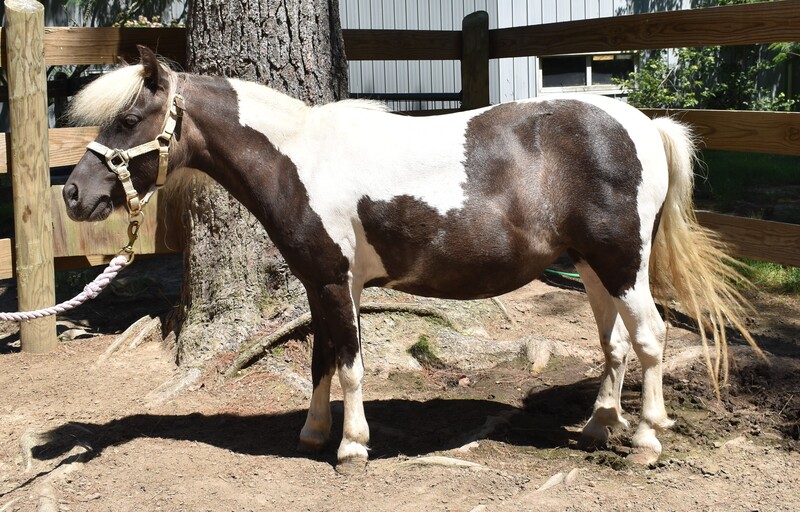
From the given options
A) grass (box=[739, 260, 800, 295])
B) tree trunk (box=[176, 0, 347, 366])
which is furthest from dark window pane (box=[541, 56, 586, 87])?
tree trunk (box=[176, 0, 347, 366])

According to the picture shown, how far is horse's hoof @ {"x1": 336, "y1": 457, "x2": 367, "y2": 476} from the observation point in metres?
3.95

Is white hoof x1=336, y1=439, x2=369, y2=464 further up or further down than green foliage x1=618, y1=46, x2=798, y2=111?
further down

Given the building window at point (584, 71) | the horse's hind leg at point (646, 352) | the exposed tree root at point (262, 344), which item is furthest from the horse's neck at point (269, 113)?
the building window at point (584, 71)

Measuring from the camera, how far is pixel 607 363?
171 inches

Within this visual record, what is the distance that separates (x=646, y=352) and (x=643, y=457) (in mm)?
513

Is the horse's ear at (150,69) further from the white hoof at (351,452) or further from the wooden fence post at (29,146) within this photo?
the wooden fence post at (29,146)

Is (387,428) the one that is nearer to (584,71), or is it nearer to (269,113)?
(269,113)

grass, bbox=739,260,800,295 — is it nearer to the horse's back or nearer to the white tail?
the white tail

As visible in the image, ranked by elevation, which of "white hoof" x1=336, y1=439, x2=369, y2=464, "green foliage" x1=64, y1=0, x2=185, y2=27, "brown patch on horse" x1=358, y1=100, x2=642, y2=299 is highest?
"green foliage" x1=64, y1=0, x2=185, y2=27

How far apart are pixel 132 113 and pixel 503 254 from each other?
6.13 feet

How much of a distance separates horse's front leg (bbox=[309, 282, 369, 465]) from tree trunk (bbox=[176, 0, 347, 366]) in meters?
1.30

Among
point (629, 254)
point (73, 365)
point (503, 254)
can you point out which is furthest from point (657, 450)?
point (73, 365)

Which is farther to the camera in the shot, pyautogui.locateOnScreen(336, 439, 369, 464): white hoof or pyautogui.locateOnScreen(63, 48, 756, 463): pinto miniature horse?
pyautogui.locateOnScreen(336, 439, 369, 464): white hoof

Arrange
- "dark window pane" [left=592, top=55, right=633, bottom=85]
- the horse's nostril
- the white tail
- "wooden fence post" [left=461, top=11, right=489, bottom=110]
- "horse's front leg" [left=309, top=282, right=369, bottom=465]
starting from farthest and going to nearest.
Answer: "dark window pane" [left=592, top=55, right=633, bottom=85]
"wooden fence post" [left=461, top=11, right=489, bottom=110]
the white tail
"horse's front leg" [left=309, top=282, right=369, bottom=465]
the horse's nostril
